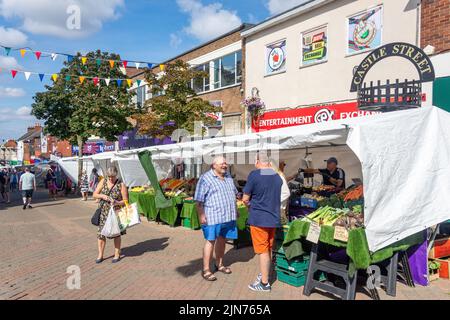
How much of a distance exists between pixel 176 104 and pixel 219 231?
377 inches

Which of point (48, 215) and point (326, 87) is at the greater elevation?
point (326, 87)

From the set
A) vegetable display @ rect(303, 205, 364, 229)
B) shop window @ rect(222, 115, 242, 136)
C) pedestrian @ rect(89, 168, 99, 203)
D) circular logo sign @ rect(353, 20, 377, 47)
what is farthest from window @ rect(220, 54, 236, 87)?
vegetable display @ rect(303, 205, 364, 229)

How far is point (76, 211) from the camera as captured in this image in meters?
14.1

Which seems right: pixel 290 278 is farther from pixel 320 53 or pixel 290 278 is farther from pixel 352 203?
pixel 320 53

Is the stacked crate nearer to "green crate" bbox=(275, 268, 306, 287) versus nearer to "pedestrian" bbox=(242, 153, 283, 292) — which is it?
"green crate" bbox=(275, 268, 306, 287)

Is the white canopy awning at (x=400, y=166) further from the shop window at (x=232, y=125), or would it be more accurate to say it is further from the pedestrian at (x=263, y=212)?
the shop window at (x=232, y=125)

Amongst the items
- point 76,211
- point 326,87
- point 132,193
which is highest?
point 326,87

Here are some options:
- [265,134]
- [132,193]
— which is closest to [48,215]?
[132,193]

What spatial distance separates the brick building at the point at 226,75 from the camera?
1641 cm

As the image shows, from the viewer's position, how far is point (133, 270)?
19.3ft

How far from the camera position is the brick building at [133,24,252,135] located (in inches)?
646

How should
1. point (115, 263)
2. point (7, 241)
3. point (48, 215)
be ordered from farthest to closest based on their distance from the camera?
point (48, 215), point (7, 241), point (115, 263)
